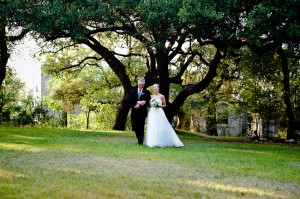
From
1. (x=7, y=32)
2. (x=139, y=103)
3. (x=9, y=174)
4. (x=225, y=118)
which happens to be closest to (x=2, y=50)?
(x=7, y=32)

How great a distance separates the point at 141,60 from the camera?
34.7m

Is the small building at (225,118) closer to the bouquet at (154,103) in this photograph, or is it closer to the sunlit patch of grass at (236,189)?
the bouquet at (154,103)

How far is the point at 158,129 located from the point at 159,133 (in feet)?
0.47

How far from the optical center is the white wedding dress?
45.2ft

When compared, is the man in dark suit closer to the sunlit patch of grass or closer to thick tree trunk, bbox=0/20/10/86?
the sunlit patch of grass

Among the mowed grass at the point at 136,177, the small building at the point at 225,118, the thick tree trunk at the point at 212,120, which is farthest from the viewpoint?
the thick tree trunk at the point at 212,120

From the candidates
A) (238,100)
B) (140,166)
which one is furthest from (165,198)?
(238,100)

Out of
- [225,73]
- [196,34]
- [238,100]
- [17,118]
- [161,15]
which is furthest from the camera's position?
[238,100]

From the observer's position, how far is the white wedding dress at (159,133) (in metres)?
13.8

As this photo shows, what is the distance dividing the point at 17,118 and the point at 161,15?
1508 cm

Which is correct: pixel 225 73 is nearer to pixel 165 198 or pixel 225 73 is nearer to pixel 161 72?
pixel 161 72

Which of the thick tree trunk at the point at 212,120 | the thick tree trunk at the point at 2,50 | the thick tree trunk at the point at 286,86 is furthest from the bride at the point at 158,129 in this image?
the thick tree trunk at the point at 212,120

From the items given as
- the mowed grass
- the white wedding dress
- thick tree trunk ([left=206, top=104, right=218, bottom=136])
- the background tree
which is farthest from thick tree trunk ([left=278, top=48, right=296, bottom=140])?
the mowed grass

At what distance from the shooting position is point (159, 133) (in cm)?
1387
